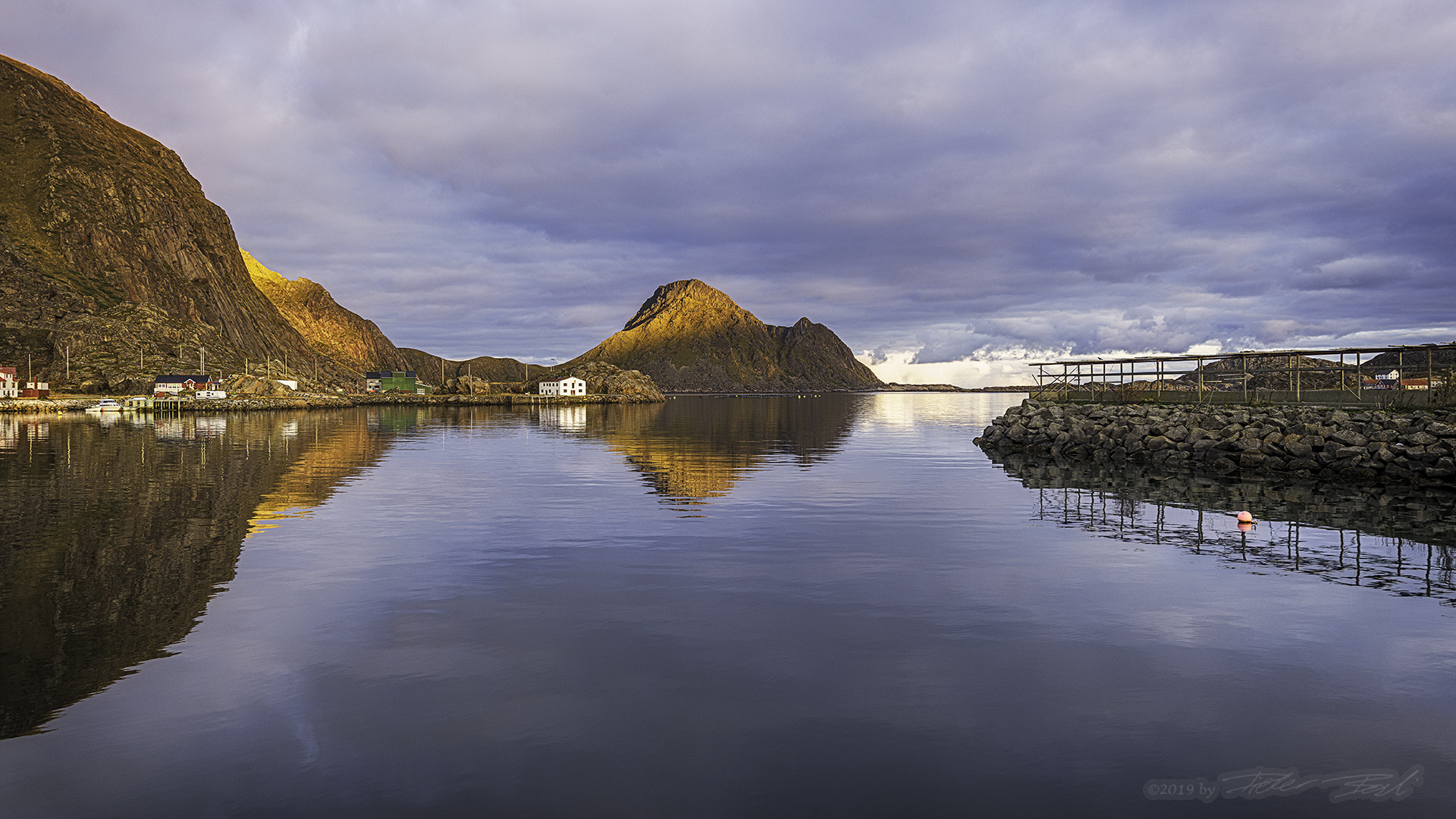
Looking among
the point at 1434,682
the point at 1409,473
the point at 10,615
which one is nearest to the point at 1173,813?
the point at 1434,682

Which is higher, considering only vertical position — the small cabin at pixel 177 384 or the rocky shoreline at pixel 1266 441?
the small cabin at pixel 177 384

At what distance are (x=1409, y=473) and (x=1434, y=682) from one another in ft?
98.3

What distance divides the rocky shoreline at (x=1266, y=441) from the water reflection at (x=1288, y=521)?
2.75 m

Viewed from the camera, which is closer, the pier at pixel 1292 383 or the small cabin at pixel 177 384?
the pier at pixel 1292 383

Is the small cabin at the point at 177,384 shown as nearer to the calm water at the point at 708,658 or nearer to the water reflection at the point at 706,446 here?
the water reflection at the point at 706,446

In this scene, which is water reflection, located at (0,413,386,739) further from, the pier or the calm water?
the pier

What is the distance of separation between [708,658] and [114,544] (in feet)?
56.1

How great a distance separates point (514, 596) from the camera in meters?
15.9

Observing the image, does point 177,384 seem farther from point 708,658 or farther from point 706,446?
point 708,658

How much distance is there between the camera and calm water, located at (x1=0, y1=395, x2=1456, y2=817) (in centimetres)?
829

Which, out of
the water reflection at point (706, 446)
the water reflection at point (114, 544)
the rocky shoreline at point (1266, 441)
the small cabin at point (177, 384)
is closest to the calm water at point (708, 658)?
the water reflection at point (114, 544)

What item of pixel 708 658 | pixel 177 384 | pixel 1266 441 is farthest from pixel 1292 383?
pixel 177 384

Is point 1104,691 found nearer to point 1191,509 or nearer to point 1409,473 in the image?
point 1191,509

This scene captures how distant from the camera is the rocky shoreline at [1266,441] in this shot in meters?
34.7
